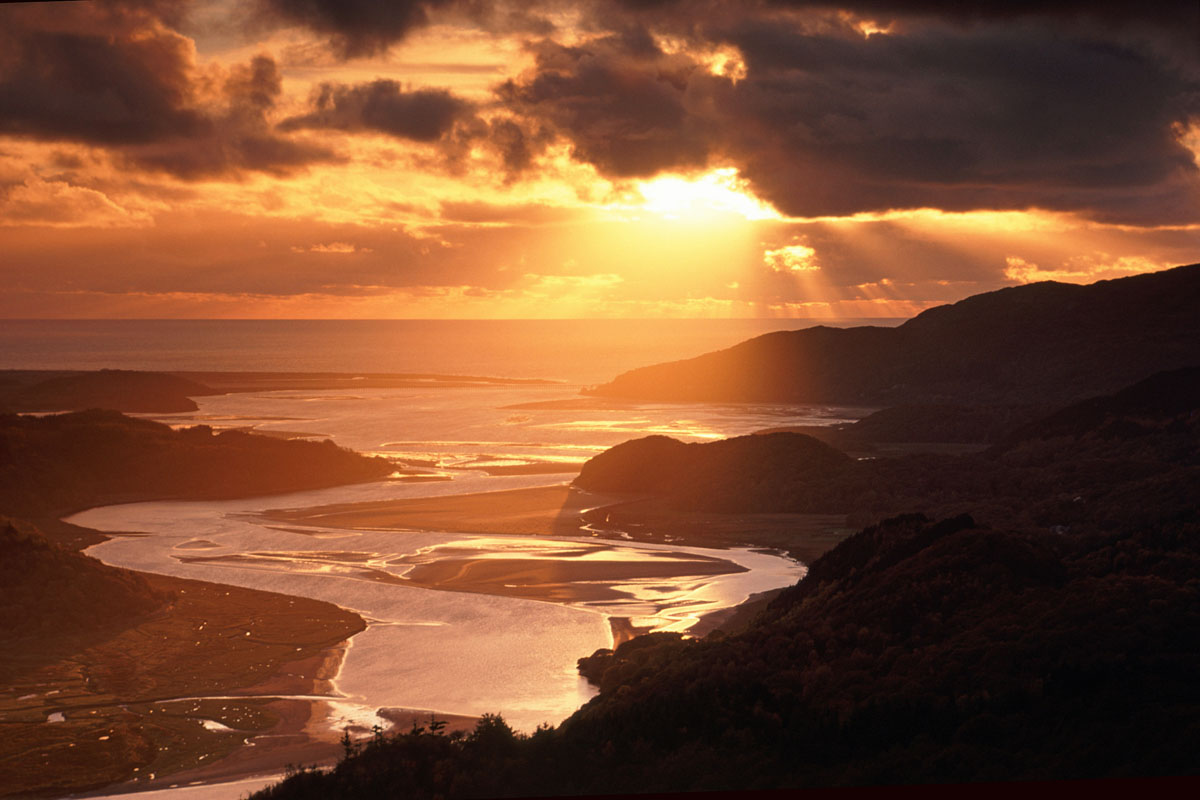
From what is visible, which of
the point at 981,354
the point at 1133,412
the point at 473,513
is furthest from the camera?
the point at 981,354

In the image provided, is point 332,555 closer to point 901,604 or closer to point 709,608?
point 709,608

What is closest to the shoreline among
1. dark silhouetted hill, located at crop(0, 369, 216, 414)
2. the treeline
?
the treeline

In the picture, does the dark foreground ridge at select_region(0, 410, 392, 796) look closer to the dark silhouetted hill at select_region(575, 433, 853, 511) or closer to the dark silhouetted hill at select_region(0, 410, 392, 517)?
the dark silhouetted hill at select_region(0, 410, 392, 517)

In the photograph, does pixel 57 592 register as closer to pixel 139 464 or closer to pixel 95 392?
pixel 139 464

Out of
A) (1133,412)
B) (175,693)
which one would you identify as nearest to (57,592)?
(175,693)

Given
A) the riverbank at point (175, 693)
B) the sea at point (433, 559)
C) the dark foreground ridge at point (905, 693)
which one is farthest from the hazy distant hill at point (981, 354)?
the riverbank at point (175, 693)

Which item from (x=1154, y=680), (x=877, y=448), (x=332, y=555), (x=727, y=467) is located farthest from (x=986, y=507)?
(x=877, y=448)
